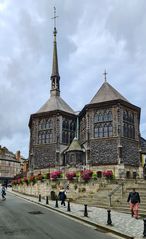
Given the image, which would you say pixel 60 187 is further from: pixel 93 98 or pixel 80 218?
pixel 93 98

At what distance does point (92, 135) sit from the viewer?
47500 millimetres

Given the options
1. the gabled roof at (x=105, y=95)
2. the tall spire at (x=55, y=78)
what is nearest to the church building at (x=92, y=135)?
the gabled roof at (x=105, y=95)

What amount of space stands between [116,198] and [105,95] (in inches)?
1091

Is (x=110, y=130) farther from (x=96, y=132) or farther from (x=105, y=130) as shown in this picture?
(x=96, y=132)

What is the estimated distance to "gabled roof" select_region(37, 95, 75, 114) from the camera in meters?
55.4

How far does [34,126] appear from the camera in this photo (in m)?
54.8

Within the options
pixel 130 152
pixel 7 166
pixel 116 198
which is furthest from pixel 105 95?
pixel 7 166

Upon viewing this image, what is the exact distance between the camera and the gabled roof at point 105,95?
48725 millimetres

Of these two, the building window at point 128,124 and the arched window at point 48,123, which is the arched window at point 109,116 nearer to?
the building window at point 128,124

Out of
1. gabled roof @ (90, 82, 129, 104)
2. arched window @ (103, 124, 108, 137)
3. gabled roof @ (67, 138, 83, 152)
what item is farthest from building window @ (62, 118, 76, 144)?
arched window @ (103, 124, 108, 137)

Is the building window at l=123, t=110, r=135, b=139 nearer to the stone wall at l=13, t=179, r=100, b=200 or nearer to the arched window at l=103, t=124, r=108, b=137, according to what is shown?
the arched window at l=103, t=124, r=108, b=137

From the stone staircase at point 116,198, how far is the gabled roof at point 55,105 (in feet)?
90.2

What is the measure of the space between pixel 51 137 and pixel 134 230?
40305 millimetres

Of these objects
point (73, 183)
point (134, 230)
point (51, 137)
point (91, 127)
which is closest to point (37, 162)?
point (51, 137)
